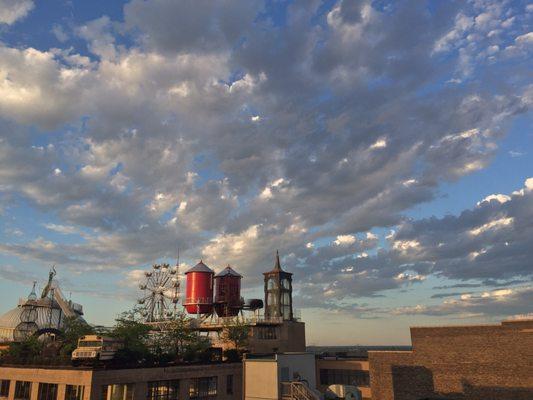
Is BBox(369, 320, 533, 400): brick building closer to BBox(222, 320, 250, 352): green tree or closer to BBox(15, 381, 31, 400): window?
BBox(222, 320, 250, 352): green tree

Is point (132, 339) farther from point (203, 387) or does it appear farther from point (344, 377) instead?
point (344, 377)

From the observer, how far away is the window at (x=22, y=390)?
47.1 metres

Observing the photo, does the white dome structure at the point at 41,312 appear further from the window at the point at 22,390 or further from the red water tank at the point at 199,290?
the window at the point at 22,390

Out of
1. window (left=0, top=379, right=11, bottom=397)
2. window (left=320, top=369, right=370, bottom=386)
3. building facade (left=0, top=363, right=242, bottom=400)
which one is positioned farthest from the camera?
window (left=320, top=369, right=370, bottom=386)

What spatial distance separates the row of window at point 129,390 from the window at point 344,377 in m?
15.5

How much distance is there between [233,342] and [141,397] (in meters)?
21.3

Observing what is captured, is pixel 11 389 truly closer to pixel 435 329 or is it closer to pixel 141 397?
pixel 141 397

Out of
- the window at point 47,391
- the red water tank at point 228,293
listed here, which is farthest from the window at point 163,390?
the red water tank at point 228,293

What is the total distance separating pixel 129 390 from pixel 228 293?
33730mm

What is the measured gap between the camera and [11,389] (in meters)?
48.9

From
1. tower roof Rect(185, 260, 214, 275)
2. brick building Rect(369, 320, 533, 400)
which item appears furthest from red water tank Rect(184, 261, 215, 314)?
brick building Rect(369, 320, 533, 400)

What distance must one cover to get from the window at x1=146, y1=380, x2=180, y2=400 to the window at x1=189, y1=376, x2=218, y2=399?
99.6 inches

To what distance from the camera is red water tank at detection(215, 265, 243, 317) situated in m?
76.6

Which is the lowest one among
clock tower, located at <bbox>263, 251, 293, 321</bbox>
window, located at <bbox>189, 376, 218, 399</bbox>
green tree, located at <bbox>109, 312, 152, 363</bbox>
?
window, located at <bbox>189, 376, 218, 399</bbox>
